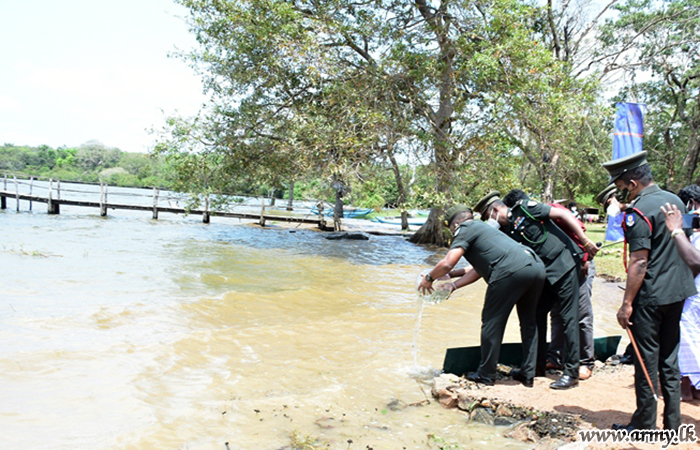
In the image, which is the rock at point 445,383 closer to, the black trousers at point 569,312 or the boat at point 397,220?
the black trousers at point 569,312

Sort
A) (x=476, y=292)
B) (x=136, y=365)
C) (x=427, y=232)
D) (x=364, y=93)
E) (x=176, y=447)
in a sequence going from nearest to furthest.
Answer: (x=176, y=447) → (x=136, y=365) → (x=476, y=292) → (x=364, y=93) → (x=427, y=232)

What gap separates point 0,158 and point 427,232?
110 m

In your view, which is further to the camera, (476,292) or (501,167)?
(501,167)

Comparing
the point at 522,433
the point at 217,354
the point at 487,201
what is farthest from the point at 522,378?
the point at 217,354

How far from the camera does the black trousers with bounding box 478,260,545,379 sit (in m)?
4.72

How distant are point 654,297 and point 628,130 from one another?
10781 mm

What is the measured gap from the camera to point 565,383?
4.80 m

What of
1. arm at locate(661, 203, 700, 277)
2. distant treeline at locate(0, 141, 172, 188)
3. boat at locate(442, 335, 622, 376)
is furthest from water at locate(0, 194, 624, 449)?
distant treeline at locate(0, 141, 172, 188)

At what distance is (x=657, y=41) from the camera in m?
22.6

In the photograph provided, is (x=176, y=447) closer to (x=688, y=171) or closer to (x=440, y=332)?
(x=440, y=332)

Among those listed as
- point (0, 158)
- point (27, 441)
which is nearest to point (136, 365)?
point (27, 441)

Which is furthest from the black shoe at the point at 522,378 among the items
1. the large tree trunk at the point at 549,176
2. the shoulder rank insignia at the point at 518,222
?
the large tree trunk at the point at 549,176

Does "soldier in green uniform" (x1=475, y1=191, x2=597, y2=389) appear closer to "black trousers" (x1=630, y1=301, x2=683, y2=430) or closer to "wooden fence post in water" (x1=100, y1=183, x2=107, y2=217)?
"black trousers" (x1=630, y1=301, x2=683, y2=430)

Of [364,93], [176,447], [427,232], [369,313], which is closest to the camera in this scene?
[176,447]
